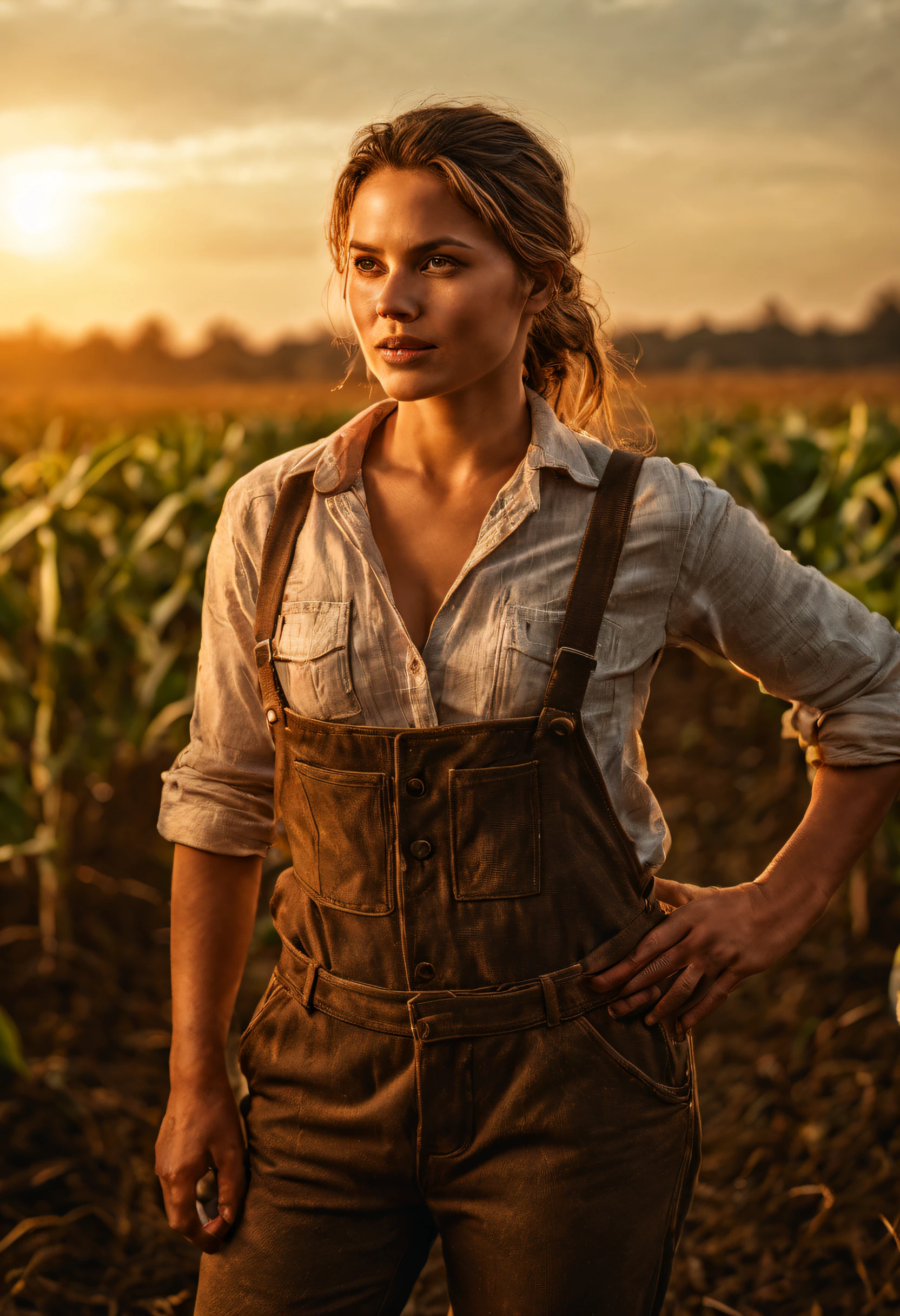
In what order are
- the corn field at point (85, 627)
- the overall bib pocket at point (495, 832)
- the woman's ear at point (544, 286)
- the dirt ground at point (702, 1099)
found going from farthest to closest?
the corn field at point (85, 627) → the dirt ground at point (702, 1099) → the woman's ear at point (544, 286) → the overall bib pocket at point (495, 832)

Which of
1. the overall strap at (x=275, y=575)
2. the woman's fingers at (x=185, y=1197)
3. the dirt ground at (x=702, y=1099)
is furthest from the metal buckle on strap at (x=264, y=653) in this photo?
the dirt ground at (x=702, y=1099)

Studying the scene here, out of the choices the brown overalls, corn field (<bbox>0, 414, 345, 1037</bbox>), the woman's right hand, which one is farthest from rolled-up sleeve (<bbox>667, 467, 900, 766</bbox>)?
corn field (<bbox>0, 414, 345, 1037</bbox>)

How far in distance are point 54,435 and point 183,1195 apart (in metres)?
2.91

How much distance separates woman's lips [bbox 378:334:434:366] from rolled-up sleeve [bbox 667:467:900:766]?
1.00 ft

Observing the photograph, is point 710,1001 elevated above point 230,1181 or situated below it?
above

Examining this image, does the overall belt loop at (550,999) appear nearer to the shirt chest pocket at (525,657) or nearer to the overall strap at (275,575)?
the shirt chest pocket at (525,657)

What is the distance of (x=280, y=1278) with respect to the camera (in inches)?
46.6

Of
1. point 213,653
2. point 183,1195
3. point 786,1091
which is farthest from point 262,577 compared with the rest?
point 786,1091

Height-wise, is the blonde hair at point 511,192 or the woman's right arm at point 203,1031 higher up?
the blonde hair at point 511,192

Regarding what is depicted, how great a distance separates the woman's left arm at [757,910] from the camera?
1.23 m

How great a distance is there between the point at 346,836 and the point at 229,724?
227 millimetres

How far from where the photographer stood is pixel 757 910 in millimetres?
1291

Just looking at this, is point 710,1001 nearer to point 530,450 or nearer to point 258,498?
point 530,450

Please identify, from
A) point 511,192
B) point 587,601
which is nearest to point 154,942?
point 587,601
